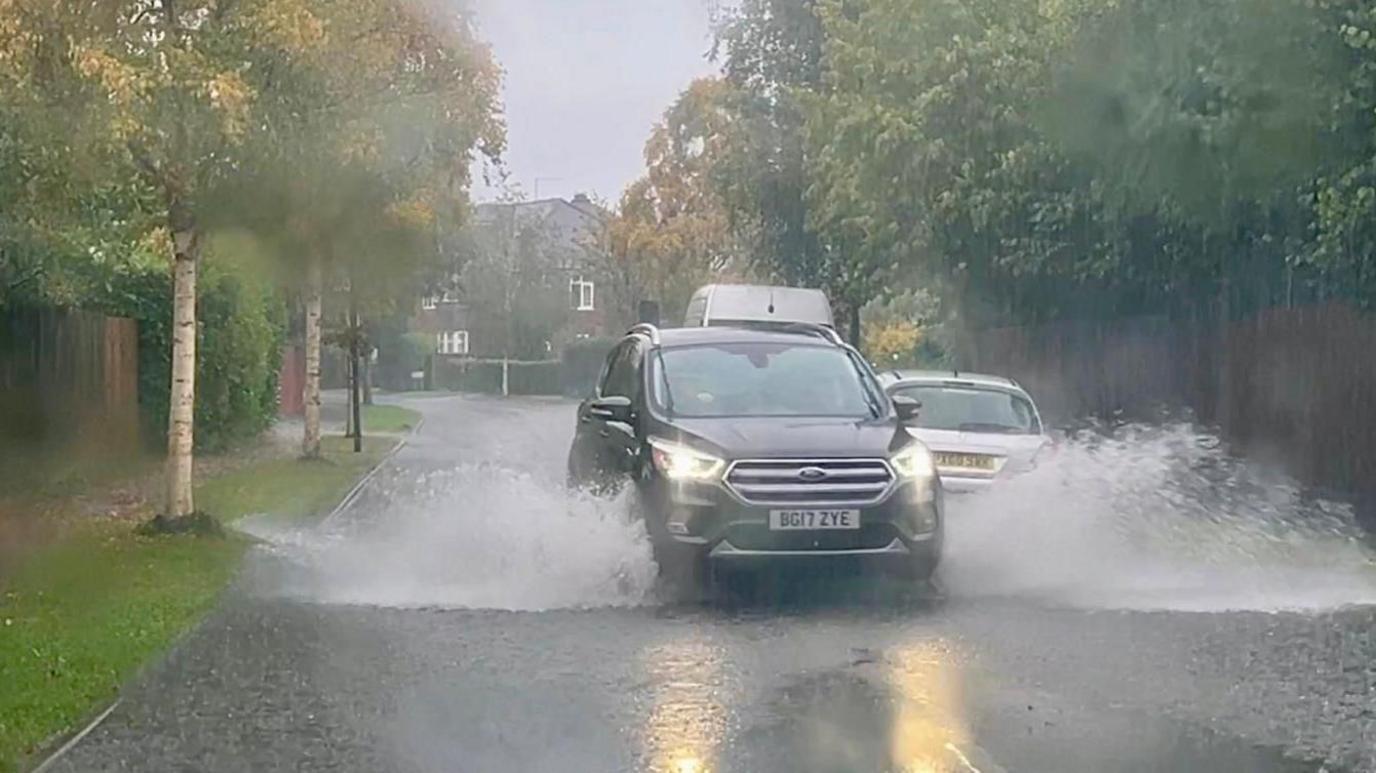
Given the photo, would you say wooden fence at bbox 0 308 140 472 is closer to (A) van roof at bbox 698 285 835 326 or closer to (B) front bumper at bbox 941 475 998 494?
(A) van roof at bbox 698 285 835 326

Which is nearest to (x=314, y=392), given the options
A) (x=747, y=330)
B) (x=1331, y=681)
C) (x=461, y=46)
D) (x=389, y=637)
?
(x=461, y=46)

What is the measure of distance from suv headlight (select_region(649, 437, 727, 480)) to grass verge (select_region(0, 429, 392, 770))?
2991mm

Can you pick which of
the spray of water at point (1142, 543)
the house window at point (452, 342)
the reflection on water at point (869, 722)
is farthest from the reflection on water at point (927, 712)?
the house window at point (452, 342)

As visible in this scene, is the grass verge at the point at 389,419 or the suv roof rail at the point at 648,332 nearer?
the suv roof rail at the point at 648,332

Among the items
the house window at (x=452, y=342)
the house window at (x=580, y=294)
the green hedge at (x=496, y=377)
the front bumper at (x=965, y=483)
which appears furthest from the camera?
the house window at (x=452, y=342)

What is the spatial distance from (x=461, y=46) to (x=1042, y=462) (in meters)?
10.7

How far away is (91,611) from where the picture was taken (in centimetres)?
1085

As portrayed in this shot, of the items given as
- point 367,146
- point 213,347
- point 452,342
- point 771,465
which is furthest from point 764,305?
point 452,342

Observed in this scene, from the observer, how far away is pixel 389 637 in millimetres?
10125

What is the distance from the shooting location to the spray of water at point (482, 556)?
11766 mm

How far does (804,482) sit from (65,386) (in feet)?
36.5

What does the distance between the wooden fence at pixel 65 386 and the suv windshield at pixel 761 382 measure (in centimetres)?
808

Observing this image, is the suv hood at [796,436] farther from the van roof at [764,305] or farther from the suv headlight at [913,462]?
the van roof at [764,305]

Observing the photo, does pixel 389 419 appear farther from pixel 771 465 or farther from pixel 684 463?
pixel 771 465
